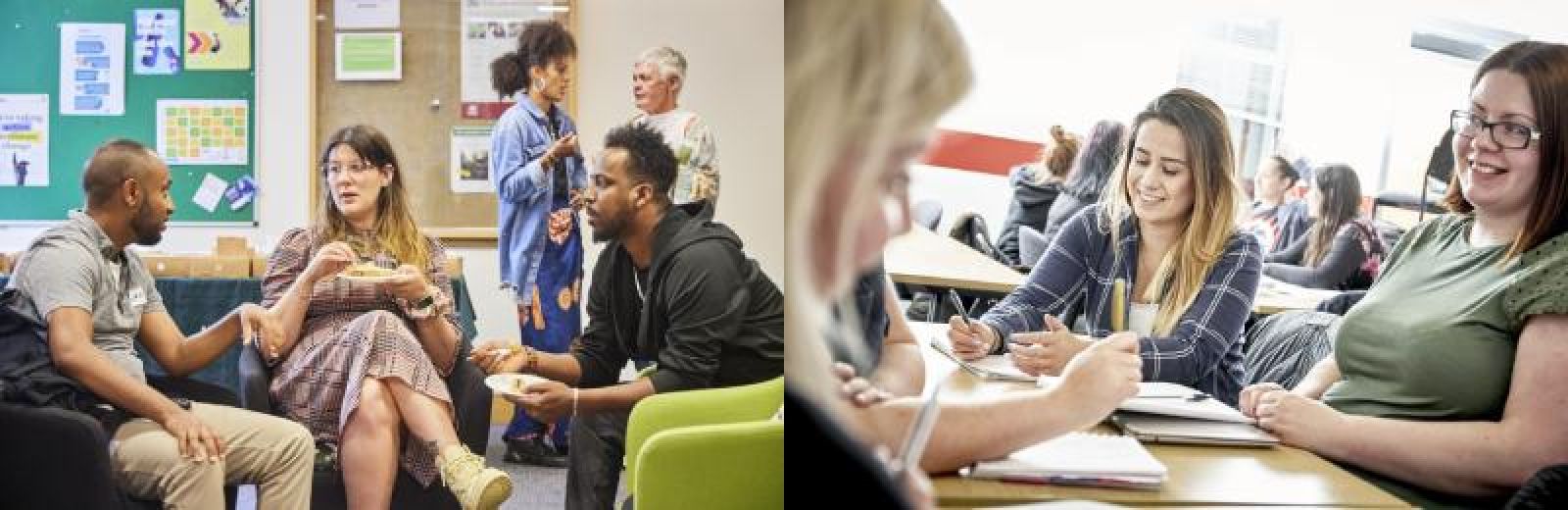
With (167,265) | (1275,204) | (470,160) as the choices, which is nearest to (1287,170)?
(1275,204)

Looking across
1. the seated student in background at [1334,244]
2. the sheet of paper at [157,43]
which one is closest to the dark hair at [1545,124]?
the seated student in background at [1334,244]

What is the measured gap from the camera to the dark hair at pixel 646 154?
3.32 m

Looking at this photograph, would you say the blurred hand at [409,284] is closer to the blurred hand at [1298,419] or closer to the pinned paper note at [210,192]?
the pinned paper note at [210,192]

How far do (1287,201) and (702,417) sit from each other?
182 centimetres

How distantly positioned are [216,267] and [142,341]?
0.22 metres

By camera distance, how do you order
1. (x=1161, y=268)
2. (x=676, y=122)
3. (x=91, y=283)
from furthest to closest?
(x=676, y=122) → (x=91, y=283) → (x=1161, y=268)

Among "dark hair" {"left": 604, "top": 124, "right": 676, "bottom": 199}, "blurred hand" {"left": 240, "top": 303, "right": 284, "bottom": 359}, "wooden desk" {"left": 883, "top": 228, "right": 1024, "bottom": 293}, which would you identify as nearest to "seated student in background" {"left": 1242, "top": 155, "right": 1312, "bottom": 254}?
"wooden desk" {"left": 883, "top": 228, "right": 1024, "bottom": 293}

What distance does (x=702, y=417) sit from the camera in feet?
11.2

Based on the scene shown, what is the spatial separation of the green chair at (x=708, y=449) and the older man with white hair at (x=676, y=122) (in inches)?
19.3

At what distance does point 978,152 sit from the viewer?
1949 millimetres

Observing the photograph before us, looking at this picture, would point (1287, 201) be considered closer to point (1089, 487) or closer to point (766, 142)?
point (1089, 487)

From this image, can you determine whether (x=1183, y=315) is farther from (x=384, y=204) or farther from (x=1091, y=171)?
(x=384, y=204)

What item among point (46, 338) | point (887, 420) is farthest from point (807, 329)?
point (46, 338)

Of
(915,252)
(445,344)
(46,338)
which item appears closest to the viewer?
(915,252)
